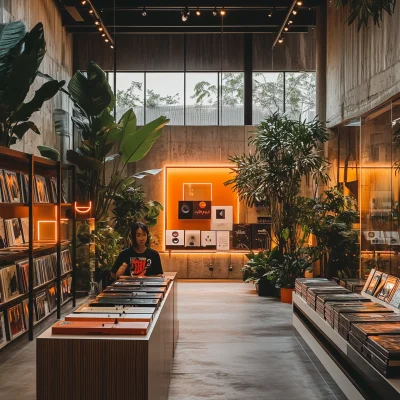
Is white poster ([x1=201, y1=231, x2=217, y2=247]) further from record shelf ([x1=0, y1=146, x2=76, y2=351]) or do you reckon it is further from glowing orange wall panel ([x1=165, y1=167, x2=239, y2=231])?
record shelf ([x1=0, y1=146, x2=76, y2=351])

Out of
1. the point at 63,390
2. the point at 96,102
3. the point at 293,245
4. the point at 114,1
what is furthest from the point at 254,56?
the point at 63,390

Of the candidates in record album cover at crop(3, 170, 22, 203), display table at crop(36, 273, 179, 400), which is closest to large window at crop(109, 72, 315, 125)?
record album cover at crop(3, 170, 22, 203)

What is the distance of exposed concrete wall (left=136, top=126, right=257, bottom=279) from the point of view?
12.7m

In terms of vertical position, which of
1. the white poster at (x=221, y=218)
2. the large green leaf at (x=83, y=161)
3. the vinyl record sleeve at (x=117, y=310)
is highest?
the large green leaf at (x=83, y=161)

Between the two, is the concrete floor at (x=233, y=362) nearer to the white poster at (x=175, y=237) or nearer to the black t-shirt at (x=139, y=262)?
the black t-shirt at (x=139, y=262)

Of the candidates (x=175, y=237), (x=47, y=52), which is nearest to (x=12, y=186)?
(x=47, y=52)

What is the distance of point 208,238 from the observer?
12.6 metres

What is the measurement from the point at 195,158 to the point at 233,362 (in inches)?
298

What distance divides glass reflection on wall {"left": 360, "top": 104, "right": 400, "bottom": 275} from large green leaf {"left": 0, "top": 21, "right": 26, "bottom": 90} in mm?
4208

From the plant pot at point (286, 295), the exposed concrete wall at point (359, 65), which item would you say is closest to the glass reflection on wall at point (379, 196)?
the exposed concrete wall at point (359, 65)

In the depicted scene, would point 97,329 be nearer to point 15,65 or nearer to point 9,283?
point 9,283

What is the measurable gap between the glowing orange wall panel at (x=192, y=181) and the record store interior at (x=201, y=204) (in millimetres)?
33

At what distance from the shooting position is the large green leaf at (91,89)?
31.7 ft

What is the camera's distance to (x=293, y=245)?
9250mm
